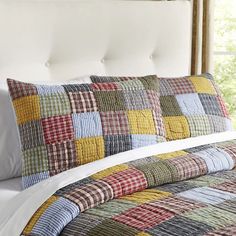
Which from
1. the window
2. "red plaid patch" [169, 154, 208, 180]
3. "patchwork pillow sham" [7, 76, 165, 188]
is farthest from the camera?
the window

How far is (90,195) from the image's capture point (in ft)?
5.90

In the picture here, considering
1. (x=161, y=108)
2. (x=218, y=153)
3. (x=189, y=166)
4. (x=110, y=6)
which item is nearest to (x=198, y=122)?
(x=161, y=108)

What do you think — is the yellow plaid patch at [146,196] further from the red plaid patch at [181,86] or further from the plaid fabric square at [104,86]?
the red plaid patch at [181,86]

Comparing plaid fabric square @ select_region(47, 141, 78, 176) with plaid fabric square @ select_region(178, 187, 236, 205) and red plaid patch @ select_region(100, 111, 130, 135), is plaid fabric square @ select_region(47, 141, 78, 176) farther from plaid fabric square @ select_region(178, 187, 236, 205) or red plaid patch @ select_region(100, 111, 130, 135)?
plaid fabric square @ select_region(178, 187, 236, 205)

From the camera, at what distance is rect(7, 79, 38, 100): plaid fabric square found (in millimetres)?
2252

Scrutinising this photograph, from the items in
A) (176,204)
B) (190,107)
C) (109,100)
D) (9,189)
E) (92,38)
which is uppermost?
(92,38)

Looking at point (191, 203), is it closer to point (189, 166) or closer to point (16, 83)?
point (189, 166)

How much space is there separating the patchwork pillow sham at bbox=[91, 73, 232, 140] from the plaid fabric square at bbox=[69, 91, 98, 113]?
1.03ft

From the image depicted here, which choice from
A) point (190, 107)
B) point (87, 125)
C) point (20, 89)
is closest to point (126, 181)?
point (87, 125)

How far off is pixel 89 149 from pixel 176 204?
55 centimetres

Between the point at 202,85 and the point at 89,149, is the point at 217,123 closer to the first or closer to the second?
the point at 202,85

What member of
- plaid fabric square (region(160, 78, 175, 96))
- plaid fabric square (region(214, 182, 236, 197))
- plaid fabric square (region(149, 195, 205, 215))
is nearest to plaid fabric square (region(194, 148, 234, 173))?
plaid fabric square (region(214, 182, 236, 197))

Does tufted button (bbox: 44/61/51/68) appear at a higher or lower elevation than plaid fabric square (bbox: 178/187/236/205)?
higher

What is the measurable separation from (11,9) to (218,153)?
1.16m
